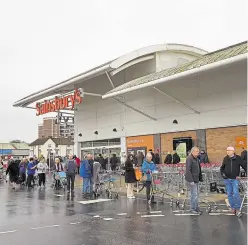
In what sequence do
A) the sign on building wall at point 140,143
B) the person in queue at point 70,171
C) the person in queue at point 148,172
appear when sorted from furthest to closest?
the sign on building wall at point 140,143 < the person in queue at point 70,171 < the person in queue at point 148,172

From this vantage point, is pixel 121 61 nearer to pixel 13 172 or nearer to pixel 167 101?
pixel 167 101

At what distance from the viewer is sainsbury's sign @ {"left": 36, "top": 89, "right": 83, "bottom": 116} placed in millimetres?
22000

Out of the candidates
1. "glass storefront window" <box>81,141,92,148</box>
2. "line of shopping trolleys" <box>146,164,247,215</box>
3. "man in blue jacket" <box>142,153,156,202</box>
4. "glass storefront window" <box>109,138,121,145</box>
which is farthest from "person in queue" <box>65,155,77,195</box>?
"glass storefront window" <box>81,141,92,148</box>

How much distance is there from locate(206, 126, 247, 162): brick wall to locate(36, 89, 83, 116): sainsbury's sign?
28.1 feet

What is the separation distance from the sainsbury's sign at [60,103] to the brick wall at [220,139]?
8565 millimetres

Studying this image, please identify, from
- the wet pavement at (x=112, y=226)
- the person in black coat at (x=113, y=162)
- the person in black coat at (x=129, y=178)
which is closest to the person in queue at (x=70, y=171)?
the person in black coat at (x=129, y=178)

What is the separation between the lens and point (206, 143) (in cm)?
1875

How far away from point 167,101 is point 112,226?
1421cm

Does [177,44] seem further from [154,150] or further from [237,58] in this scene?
[237,58]

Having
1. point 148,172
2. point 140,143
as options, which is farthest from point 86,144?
point 148,172

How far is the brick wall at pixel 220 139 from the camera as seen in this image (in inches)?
679

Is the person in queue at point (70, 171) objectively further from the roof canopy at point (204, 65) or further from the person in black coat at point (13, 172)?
the roof canopy at point (204, 65)

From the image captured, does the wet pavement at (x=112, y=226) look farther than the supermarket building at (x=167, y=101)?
No

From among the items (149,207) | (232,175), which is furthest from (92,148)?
(232,175)
